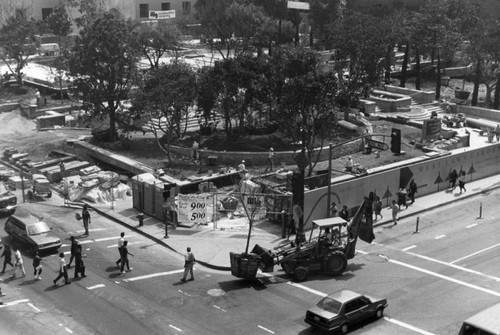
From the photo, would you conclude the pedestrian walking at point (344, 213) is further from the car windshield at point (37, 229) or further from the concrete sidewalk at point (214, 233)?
the car windshield at point (37, 229)

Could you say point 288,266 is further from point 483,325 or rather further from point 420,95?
point 420,95

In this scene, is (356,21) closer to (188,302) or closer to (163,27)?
(163,27)

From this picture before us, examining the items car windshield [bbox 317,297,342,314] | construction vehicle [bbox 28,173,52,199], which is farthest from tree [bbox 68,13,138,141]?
car windshield [bbox 317,297,342,314]

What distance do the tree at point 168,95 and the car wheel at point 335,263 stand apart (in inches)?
766

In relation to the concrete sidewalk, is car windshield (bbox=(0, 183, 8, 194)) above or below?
above

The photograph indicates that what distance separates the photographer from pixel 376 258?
34781 mm

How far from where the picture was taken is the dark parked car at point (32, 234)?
34344mm

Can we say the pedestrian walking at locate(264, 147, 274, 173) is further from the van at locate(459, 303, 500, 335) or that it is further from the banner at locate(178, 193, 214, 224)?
the van at locate(459, 303, 500, 335)

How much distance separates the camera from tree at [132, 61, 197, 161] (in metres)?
48.2

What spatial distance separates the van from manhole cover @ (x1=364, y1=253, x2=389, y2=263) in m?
10.4

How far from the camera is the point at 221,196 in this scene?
1647 inches

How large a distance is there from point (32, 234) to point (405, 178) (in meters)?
22.0

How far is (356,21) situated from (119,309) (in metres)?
43.2

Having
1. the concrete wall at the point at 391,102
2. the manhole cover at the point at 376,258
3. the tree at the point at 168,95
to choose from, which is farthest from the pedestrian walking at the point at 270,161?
the concrete wall at the point at 391,102
